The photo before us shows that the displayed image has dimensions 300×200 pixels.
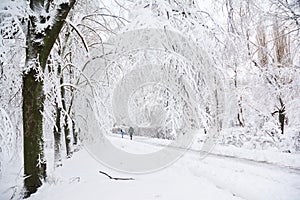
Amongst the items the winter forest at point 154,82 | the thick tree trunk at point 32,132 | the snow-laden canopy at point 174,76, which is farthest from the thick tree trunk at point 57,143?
the snow-laden canopy at point 174,76

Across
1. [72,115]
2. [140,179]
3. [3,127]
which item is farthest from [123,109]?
[72,115]

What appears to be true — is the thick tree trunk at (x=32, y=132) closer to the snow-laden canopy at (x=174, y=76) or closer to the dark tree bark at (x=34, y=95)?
the dark tree bark at (x=34, y=95)

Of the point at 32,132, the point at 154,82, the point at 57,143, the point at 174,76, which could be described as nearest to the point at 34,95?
the point at 32,132

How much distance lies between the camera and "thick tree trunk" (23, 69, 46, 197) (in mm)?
5438

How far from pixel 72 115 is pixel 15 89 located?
14.9 feet

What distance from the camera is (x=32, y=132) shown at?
548 centimetres

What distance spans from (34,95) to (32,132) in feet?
2.54

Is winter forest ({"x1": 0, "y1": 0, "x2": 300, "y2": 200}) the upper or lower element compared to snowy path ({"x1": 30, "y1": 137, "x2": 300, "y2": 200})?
upper

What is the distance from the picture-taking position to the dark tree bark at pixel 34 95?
5.44m

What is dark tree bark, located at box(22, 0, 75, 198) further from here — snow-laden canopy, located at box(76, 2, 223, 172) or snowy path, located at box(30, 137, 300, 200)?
snow-laden canopy, located at box(76, 2, 223, 172)

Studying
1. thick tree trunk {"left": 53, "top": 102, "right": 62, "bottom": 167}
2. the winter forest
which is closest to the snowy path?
the winter forest

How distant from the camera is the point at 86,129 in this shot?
37.7 ft

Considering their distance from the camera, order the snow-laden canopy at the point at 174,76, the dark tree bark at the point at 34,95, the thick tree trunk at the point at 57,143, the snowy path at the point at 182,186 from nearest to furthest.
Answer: the snow-laden canopy at the point at 174,76 < the snowy path at the point at 182,186 < the dark tree bark at the point at 34,95 < the thick tree trunk at the point at 57,143

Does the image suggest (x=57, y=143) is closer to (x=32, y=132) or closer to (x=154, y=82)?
(x=32, y=132)
